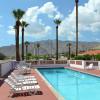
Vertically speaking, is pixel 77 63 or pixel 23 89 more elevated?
pixel 77 63

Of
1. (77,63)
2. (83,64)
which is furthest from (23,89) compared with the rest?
(77,63)

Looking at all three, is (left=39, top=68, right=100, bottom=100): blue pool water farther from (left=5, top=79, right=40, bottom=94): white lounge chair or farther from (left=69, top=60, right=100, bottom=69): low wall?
(left=69, top=60, right=100, bottom=69): low wall

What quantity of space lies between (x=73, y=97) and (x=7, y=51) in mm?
179748

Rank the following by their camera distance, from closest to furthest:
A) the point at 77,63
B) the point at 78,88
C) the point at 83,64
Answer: the point at 78,88, the point at 83,64, the point at 77,63

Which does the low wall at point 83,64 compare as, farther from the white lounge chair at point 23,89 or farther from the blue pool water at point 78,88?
the white lounge chair at point 23,89

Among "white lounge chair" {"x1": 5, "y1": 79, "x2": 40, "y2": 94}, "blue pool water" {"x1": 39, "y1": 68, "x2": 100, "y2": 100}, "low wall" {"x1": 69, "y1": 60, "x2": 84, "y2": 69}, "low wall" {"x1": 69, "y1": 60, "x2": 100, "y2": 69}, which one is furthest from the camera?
"low wall" {"x1": 69, "y1": 60, "x2": 84, "y2": 69}

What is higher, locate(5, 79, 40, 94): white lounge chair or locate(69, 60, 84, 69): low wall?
locate(69, 60, 84, 69): low wall

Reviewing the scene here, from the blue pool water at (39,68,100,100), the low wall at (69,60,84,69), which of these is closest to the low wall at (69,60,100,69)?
the low wall at (69,60,84,69)

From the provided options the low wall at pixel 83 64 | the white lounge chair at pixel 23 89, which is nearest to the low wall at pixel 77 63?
the low wall at pixel 83 64

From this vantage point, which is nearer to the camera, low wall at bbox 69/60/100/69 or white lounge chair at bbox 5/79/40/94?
white lounge chair at bbox 5/79/40/94

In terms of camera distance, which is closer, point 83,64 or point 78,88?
point 78,88

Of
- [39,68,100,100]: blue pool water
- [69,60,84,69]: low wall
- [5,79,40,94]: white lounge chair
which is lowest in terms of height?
[39,68,100,100]: blue pool water

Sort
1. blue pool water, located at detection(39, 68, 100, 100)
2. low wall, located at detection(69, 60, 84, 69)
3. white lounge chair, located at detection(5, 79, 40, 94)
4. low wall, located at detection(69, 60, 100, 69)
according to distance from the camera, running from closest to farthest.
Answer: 1. white lounge chair, located at detection(5, 79, 40, 94)
2. blue pool water, located at detection(39, 68, 100, 100)
3. low wall, located at detection(69, 60, 100, 69)
4. low wall, located at detection(69, 60, 84, 69)

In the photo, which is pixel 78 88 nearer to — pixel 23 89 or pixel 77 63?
pixel 23 89
